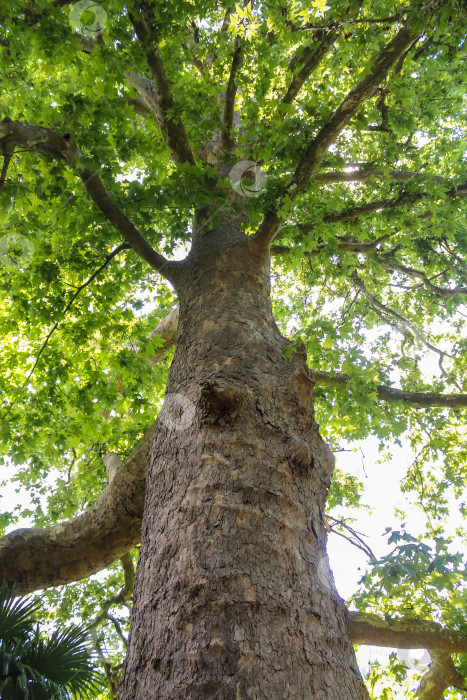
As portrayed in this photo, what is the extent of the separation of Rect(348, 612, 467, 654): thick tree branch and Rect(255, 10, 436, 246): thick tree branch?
9.39ft

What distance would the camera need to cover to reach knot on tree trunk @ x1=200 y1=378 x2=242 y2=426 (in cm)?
179

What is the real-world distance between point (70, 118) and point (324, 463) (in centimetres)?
331

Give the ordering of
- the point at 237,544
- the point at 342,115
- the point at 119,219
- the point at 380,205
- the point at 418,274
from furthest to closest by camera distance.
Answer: the point at 418,274
the point at 380,205
the point at 119,219
the point at 342,115
the point at 237,544

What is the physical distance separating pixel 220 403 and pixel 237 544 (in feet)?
2.02

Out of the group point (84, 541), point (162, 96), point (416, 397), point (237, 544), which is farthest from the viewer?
point (416, 397)

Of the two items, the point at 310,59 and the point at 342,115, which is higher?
the point at 310,59

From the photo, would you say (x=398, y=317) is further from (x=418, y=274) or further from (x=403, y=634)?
(x=403, y=634)

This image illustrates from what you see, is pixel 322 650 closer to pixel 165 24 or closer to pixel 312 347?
pixel 312 347

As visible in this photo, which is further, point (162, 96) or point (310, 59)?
point (310, 59)

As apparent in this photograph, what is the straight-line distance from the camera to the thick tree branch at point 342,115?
3.04 m

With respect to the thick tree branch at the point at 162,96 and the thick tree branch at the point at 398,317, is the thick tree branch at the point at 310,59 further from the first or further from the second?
the thick tree branch at the point at 398,317

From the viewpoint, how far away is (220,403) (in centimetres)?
179

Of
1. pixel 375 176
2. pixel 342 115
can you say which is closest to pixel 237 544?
pixel 342 115

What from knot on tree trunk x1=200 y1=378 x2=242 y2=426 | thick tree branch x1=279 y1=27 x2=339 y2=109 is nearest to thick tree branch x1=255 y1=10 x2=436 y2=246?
thick tree branch x1=279 y1=27 x2=339 y2=109
